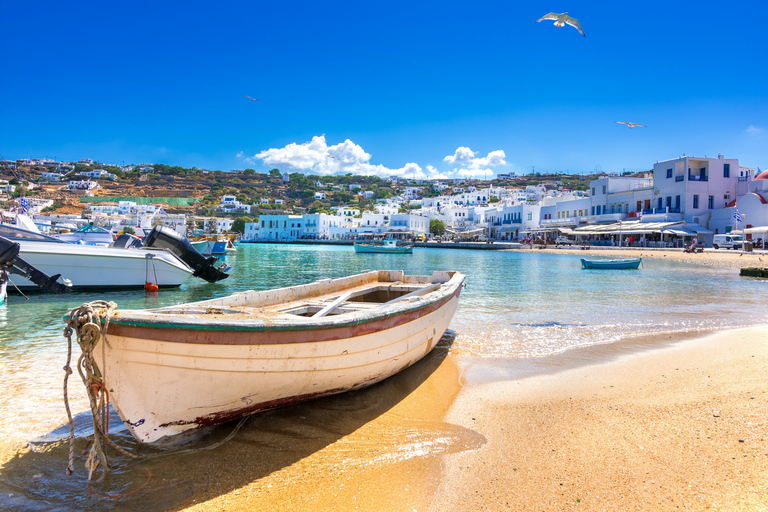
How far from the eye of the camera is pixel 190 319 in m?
3.27

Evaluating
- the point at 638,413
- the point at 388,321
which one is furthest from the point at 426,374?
the point at 638,413

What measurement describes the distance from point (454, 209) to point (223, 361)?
92.2 metres

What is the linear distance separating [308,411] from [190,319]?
5.98ft

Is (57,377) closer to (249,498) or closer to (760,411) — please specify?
(249,498)

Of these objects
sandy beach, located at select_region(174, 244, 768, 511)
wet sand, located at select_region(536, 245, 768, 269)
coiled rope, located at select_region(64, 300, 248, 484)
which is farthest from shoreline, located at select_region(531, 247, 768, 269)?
coiled rope, located at select_region(64, 300, 248, 484)

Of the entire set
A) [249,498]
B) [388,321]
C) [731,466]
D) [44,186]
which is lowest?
[249,498]

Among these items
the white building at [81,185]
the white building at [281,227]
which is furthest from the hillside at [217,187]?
the white building at [281,227]

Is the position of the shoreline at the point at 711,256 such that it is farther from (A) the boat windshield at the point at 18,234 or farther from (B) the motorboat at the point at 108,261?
(A) the boat windshield at the point at 18,234

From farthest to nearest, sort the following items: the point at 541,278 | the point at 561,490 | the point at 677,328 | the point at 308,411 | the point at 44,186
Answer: the point at 44,186, the point at 541,278, the point at 677,328, the point at 308,411, the point at 561,490

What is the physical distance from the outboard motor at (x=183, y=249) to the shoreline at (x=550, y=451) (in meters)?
14.2

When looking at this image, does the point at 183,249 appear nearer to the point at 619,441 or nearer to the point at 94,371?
the point at 94,371

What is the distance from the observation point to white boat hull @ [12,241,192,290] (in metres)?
12.6

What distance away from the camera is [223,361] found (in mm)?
3451

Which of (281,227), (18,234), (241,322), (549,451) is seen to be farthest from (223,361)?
(281,227)
